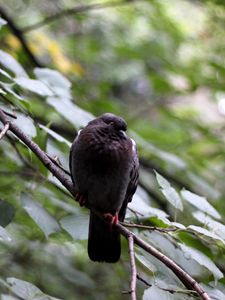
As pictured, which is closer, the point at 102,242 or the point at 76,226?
the point at 76,226

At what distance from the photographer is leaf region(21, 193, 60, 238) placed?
2071mm

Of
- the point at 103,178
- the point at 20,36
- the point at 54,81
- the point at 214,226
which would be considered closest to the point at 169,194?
the point at 214,226

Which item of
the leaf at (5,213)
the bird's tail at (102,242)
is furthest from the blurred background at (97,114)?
the bird's tail at (102,242)

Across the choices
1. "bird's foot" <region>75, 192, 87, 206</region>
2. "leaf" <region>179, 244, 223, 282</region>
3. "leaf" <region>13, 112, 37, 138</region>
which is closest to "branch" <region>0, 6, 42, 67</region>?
"leaf" <region>13, 112, 37, 138</region>

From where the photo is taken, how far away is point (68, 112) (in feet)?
8.18

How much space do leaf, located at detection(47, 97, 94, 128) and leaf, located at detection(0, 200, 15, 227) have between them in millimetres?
541

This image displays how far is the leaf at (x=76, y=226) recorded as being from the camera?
207cm

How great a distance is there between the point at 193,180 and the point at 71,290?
1.00m

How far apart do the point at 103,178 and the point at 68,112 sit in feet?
1.22

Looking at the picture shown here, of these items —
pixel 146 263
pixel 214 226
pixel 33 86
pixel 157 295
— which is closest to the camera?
pixel 157 295

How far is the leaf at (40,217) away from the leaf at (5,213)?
6 centimetres

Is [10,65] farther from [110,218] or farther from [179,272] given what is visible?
[179,272]

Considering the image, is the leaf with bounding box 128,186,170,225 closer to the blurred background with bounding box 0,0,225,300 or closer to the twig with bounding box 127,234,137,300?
the blurred background with bounding box 0,0,225,300

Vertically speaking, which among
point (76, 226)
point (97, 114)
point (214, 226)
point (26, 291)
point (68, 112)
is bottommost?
point (26, 291)
